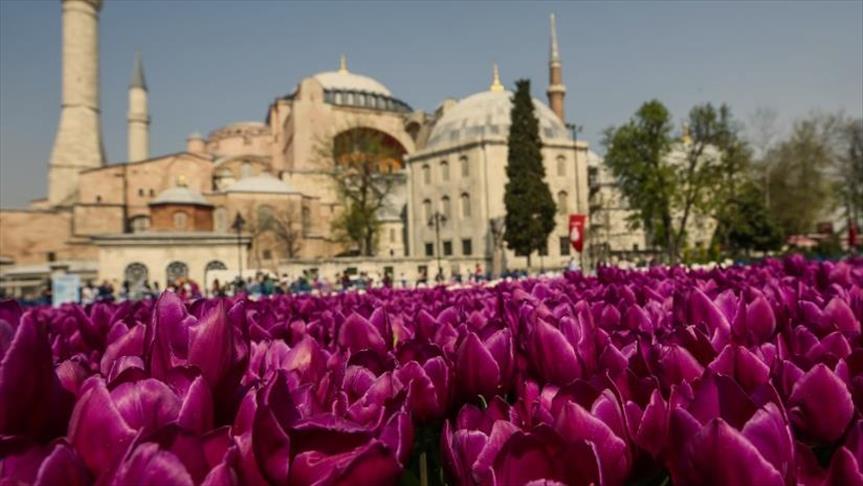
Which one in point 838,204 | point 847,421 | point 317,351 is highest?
point 838,204

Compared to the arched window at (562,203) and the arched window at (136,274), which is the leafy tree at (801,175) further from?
the arched window at (136,274)

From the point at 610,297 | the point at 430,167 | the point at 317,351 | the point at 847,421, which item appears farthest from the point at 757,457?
the point at 430,167

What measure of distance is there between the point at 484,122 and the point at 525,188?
9.06 meters

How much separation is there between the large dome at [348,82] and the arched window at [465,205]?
32.6 metres

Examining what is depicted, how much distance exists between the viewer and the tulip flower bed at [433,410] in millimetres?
866

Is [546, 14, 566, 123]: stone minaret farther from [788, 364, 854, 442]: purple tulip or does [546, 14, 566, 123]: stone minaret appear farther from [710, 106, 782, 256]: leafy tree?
[788, 364, 854, 442]: purple tulip

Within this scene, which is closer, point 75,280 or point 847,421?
point 847,421

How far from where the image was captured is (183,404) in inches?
38.6

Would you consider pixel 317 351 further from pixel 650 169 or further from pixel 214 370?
pixel 650 169

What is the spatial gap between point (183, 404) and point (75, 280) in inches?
827

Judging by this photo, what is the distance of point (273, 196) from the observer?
55.1 m

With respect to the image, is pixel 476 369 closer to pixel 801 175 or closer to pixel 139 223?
pixel 801 175

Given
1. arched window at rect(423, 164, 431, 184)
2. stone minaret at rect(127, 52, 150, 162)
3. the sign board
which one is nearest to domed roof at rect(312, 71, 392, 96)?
stone minaret at rect(127, 52, 150, 162)

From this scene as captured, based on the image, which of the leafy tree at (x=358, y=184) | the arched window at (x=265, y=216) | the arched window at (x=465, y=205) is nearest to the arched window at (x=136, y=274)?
the leafy tree at (x=358, y=184)
